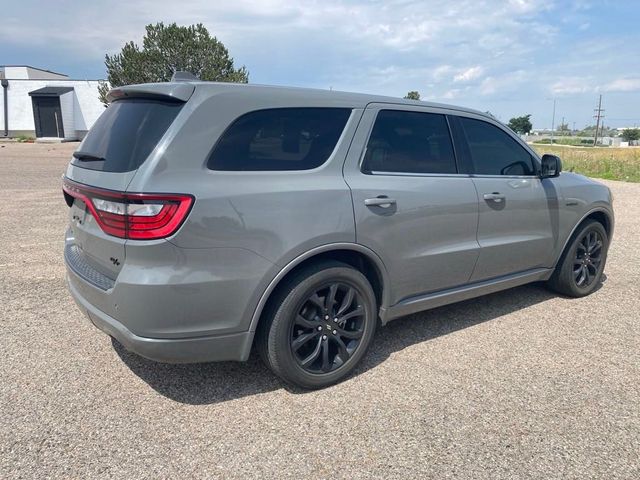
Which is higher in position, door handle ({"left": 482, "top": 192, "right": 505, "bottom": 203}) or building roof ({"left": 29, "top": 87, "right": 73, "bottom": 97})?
building roof ({"left": 29, "top": 87, "right": 73, "bottom": 97})

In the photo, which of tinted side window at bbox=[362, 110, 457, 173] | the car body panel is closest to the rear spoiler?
the car body panel

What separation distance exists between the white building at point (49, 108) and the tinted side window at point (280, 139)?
→ 4575cm

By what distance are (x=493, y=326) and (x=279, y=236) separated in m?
2.30

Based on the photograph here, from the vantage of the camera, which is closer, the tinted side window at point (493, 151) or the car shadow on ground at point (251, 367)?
the car shadow on ground at point (251, 367)

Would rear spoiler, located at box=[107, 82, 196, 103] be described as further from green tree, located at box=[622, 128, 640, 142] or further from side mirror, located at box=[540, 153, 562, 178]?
green tree, located at box=[622, 128, 640, 142]

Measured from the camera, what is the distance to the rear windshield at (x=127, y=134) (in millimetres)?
2582

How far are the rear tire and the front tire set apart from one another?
7.91 ft

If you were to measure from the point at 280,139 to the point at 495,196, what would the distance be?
6.35ft

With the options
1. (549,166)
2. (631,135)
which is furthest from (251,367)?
(631,135)

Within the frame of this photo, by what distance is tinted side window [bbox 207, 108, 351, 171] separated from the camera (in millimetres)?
2652

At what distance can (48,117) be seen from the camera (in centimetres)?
4328

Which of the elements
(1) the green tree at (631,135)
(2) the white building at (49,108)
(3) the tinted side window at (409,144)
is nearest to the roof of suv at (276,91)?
(3) the tinted side window at (409,144)

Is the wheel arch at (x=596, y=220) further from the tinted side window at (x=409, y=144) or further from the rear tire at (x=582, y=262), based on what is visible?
the tinted side window at (x=409, y=144)

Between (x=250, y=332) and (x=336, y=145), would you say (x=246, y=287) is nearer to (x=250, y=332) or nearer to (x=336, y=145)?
(x=250, y=332)
